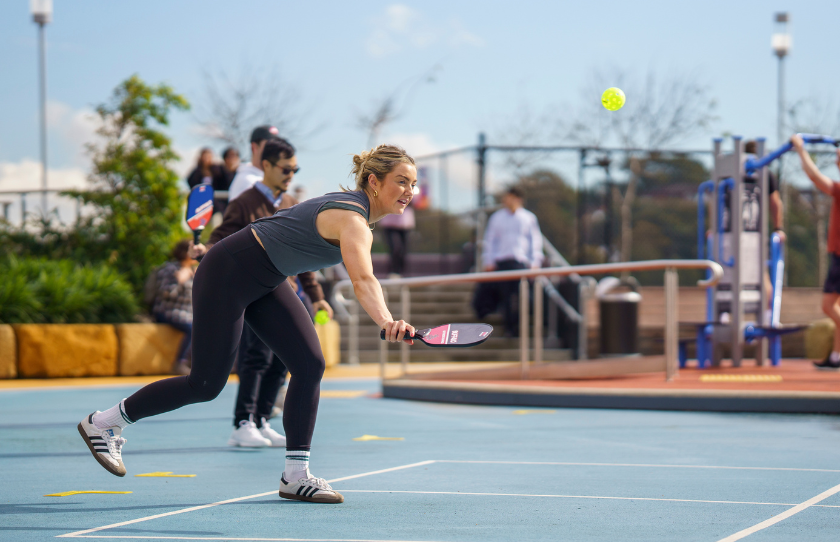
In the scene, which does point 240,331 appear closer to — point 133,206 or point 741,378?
point 741,378

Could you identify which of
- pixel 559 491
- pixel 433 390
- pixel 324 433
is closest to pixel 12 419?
pixel 324 433

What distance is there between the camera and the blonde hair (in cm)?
430

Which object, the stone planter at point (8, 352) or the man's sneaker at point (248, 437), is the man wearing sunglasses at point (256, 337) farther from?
the stone planter at point (8, 352)

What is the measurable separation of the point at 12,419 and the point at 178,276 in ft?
15.8

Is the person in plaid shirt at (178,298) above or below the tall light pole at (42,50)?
below

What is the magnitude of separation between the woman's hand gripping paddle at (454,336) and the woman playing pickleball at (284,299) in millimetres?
399

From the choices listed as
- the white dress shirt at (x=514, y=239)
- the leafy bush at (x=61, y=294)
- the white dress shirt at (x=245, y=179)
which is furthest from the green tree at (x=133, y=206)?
the white dress shirt at (x=245, y=179)

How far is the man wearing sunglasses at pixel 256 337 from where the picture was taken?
643 cm

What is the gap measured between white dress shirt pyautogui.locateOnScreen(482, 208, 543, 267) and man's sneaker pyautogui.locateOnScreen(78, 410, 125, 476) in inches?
385

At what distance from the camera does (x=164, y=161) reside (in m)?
16.4

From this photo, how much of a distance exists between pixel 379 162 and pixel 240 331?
97 centimetres

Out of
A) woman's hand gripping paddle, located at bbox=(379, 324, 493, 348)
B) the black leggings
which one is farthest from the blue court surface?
woman's hand gripping paddle, located at bbox=(379, 324, 493, 348)

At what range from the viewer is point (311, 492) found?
4477 mm

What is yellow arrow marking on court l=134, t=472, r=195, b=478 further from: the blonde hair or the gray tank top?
the blonde hair
